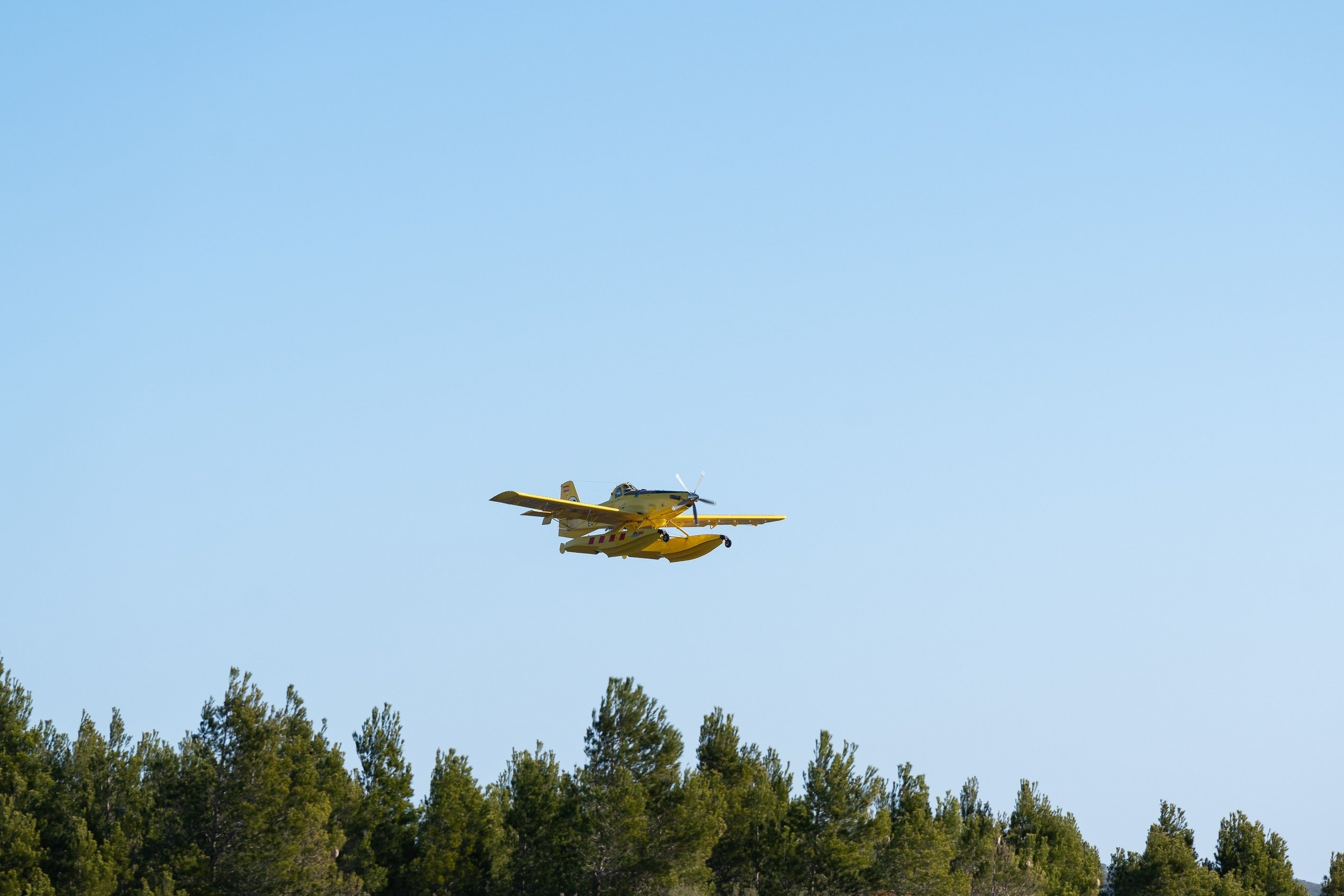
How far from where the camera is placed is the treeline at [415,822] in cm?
6325

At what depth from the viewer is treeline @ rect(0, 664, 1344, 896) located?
6325 cm

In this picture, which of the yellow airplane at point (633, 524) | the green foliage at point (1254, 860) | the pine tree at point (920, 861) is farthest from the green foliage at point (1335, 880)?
the yellow airplane at point (633, 524)

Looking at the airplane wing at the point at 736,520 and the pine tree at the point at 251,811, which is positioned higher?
the airplane wing at the point at 736,520

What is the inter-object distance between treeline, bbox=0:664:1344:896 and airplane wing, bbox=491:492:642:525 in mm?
16658

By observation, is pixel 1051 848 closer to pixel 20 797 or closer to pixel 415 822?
pixel 415 822

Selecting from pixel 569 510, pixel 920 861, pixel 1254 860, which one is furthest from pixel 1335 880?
pixel 569 510

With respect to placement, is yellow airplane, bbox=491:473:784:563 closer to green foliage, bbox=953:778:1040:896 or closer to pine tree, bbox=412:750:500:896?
pine tree, bbox=412:750:500:896

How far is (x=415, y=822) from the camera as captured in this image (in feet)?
230

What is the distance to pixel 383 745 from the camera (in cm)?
7294

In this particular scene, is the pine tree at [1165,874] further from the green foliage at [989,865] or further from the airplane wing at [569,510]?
the airplane wing at [569,510]

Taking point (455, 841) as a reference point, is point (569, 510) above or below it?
above

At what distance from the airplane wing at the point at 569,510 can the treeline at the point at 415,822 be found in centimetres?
Answer: 1666

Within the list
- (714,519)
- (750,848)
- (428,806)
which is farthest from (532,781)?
(714,519)

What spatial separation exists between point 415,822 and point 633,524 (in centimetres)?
2197
